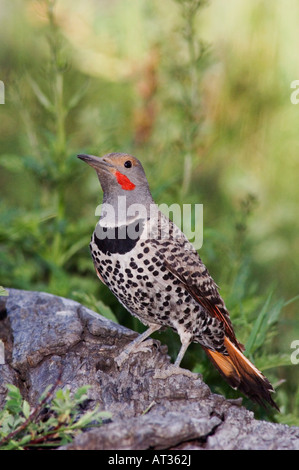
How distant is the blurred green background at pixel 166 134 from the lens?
4230 millimetres

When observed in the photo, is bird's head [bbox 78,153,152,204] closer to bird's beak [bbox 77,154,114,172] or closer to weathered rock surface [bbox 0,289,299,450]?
bird's beak [bbox 77,154,114,172]

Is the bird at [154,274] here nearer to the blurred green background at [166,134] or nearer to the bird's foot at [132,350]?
the bird's foot at [132,350]

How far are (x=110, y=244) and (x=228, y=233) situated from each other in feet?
6.42

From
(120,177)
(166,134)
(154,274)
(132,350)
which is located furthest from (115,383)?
(166,134)

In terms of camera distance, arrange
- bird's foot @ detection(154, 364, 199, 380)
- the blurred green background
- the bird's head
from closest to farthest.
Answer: bird's foot @ detection(154, 364, 199, 380) → the bird's head → the blurred green background

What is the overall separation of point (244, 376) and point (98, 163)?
1.29 m

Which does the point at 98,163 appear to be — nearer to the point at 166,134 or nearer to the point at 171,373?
the point at 171,373

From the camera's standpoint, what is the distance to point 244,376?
10.9ft

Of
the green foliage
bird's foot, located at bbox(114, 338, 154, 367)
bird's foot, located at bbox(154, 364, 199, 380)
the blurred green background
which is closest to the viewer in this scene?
the green foliage

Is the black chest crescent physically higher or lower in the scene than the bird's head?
lower

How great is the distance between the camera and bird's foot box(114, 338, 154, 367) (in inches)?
123

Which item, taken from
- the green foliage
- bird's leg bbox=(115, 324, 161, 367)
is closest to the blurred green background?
bird's leg bbox=(115, 324, 161, 367)

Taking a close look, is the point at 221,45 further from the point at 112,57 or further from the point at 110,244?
the point at 110,244

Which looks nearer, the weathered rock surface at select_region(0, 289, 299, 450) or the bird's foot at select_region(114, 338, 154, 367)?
the weathered rock surface at select_region(0, 289, 299, 450)
